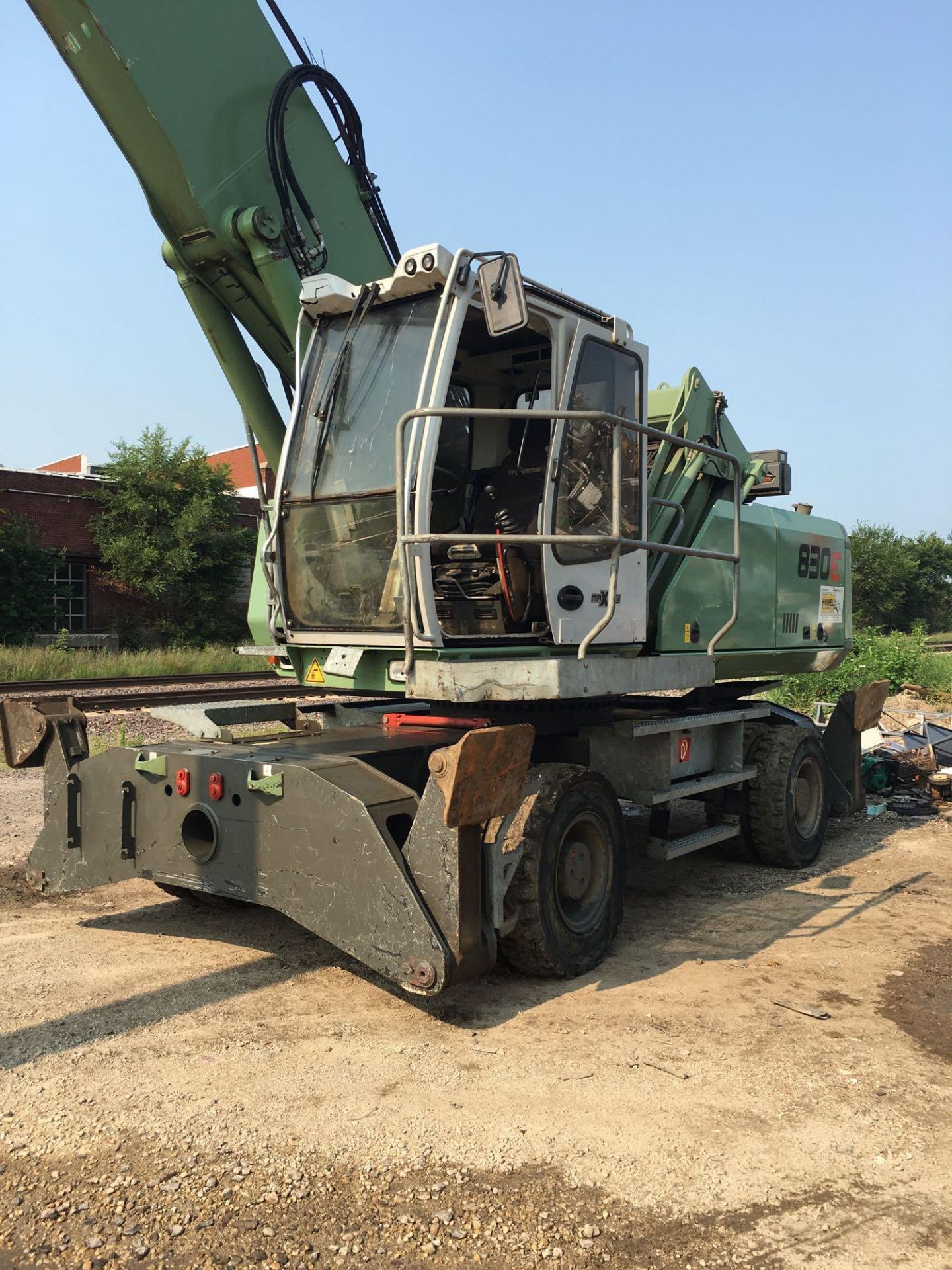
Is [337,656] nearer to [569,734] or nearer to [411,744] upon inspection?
[411,744]

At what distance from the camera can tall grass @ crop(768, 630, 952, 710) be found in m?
15.7

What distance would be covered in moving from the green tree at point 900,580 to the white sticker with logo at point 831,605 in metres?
37.8

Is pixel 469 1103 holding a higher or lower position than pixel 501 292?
lower

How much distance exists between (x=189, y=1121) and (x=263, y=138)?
6116mm

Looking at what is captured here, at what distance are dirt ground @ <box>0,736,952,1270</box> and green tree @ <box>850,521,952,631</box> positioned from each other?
42.2 meters

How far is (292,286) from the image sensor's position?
269 inches

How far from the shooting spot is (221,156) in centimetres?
666

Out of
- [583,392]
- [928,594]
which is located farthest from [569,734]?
[928,594]

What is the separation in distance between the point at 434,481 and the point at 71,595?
24.2 metres

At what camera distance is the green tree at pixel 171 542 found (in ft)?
89.4

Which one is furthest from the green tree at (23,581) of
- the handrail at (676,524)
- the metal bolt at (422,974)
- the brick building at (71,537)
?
the metal bolt at (422,974)

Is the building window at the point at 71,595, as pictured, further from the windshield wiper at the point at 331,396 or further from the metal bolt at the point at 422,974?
the metal bolt at the point at 422,974

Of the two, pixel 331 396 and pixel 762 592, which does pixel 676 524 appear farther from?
pixel 331 396

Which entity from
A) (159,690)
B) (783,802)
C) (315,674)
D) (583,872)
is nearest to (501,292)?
(315,674)
